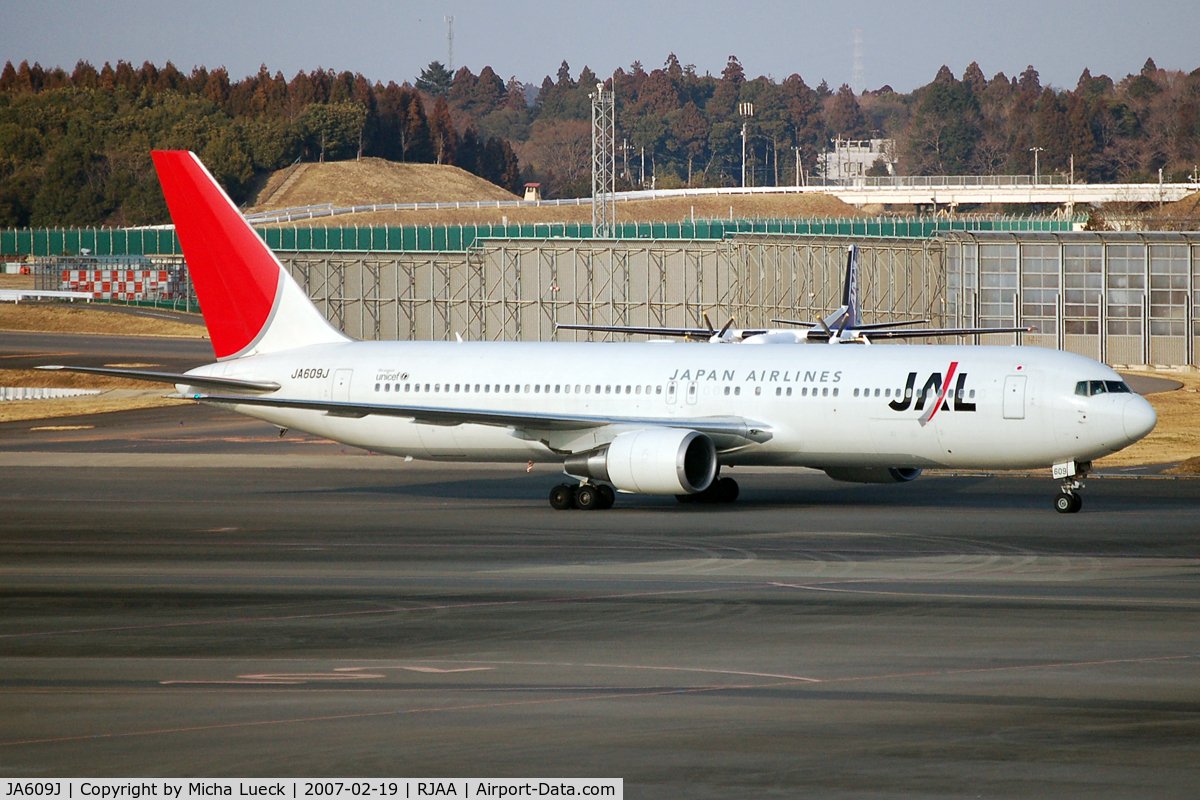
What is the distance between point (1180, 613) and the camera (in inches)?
864

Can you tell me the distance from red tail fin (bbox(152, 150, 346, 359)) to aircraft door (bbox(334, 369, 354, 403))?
1.93m

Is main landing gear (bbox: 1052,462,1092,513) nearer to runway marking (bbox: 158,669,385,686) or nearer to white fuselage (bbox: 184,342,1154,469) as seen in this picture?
white fuselage (bbox: 184,342,1154,469)

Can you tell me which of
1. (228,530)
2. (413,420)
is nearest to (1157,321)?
(413,420)

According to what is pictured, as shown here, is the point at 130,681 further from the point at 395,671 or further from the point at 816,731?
the point at 816,731

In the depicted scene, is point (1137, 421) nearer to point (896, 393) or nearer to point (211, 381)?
point (896, 393)

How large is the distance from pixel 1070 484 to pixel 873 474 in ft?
16.0

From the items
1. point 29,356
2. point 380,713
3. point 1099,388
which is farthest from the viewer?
point 29,356

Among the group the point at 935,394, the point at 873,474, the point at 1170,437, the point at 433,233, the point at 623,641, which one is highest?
the point at 433,233

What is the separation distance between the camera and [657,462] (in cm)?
3416

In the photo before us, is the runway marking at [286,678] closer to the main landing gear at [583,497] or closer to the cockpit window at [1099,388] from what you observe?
the main landing gear at [583,497]

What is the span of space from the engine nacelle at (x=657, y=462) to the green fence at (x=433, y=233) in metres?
88.3

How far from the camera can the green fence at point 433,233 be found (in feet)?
442

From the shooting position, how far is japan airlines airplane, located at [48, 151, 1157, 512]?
1337 inches

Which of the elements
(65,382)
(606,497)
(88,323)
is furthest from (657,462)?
(88,323)
